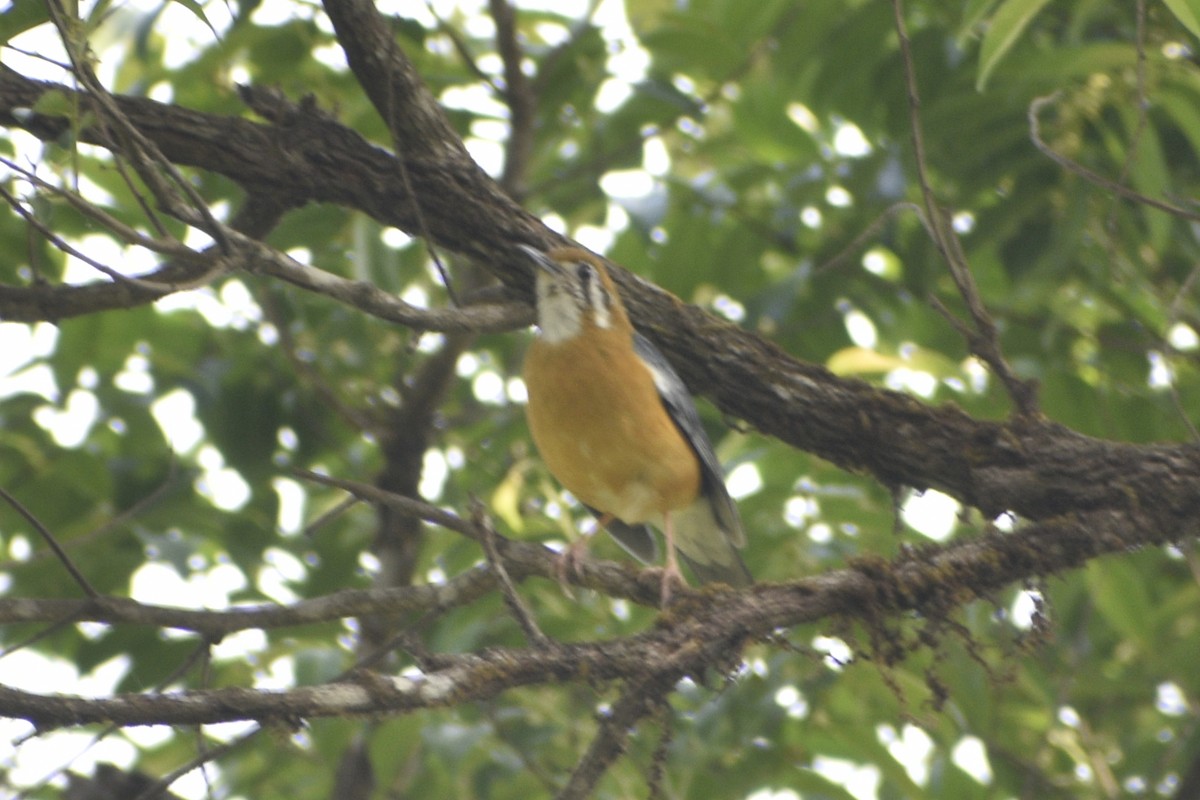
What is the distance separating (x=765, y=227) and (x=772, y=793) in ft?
7.67

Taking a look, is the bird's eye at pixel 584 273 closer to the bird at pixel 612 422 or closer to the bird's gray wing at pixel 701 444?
the bird at pixel 612 422

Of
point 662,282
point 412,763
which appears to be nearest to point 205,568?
point 412,763

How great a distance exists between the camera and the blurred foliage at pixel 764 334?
14.8 ft

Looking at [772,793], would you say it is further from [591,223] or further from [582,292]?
[591,223]

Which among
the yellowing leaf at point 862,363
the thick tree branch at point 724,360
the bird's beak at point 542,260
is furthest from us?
the yellowing leaf at point 862,363

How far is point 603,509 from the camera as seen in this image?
487 cm

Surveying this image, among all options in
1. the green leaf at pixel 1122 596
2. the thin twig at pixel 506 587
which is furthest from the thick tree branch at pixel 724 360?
the green leaf at pixel 1122 596

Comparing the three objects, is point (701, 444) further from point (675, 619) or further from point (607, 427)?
point (675, 619)

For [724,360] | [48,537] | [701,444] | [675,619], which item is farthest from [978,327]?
[48,537]

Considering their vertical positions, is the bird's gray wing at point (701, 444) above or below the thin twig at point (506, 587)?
above

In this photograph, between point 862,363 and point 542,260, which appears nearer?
point 542,260

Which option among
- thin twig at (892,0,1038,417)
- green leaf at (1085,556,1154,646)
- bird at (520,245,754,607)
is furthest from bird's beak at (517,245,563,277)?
green leaf at (1085,556,1154,646)

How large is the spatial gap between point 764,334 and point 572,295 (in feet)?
3.35

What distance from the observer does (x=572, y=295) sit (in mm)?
4379
